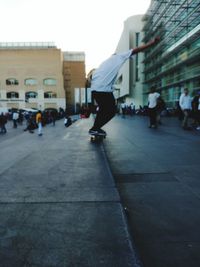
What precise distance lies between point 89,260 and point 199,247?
1.98 feet

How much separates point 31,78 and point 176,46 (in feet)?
153

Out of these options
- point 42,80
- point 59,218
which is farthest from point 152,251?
point 42,80

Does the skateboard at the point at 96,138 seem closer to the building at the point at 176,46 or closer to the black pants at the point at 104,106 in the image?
the black pants at the point at 104,106

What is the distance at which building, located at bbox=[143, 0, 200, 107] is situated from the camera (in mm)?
22656

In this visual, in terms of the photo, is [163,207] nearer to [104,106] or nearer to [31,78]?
[104,106]

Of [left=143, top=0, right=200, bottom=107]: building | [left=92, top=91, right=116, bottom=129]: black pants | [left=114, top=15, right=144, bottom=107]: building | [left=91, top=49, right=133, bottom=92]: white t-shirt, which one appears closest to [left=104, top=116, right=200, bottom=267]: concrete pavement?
[left=92, top=91, right=116, bottom=129]: black pants

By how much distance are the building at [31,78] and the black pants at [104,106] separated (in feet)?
196

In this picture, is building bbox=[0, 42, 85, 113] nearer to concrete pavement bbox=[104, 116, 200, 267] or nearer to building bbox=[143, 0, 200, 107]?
building bbox=[143, 0, 200, 107]

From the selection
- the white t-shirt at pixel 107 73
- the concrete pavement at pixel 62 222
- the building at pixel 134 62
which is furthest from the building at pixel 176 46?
the concrete pavement at pixel 62 222

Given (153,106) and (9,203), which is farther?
(153,106)

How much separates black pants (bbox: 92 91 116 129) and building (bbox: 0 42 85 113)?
59714 millimetres

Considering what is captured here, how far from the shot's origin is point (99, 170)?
263cm

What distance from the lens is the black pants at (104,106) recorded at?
17.5 ft

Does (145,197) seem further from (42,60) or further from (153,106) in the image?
(42,60)
